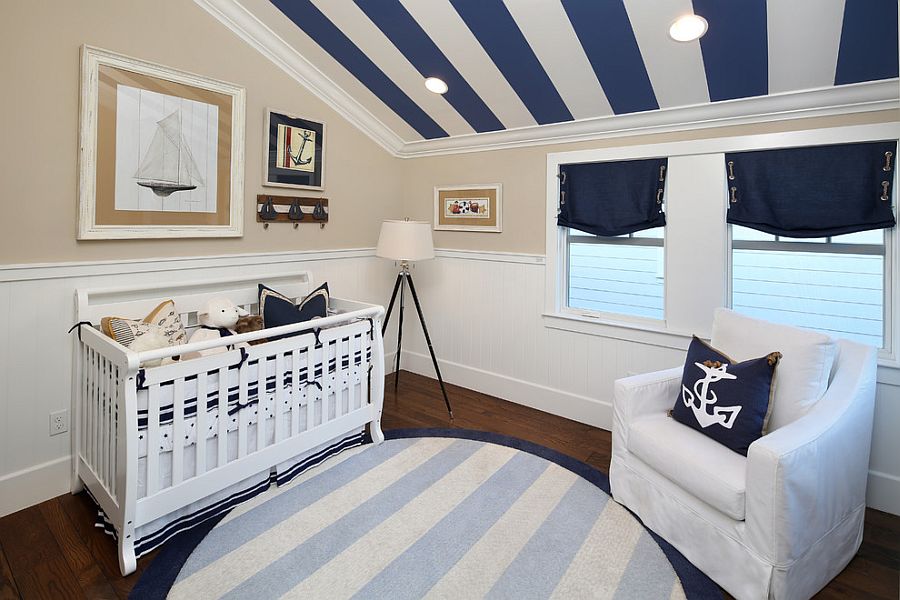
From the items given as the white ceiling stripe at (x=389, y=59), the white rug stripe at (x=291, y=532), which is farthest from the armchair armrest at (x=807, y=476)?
the white ceiling stripe at (x=389, y=59)

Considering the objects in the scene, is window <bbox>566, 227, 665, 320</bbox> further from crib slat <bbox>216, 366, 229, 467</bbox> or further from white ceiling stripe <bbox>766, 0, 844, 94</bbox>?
crib slat <bbox>216, 366, 229, 467</bbox>

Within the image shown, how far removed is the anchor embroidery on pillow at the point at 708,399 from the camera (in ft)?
6.35

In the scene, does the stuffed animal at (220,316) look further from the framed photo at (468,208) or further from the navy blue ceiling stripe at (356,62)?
the framed photo at (468,208)

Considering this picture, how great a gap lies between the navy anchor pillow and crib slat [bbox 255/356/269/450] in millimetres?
1829

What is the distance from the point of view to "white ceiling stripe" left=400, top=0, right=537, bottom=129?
2508 mm

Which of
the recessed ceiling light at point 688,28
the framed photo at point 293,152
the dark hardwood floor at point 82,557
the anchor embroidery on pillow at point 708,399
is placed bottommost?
the dark hardwood floor at point 82,557

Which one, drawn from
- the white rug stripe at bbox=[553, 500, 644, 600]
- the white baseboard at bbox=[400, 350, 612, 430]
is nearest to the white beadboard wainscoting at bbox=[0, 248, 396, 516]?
the white baseboard at bbox=[400, 350, 612, 430]

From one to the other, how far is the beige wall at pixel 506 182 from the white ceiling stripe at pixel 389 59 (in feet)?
0.92

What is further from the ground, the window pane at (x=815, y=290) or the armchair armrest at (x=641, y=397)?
the window pane at (x=815, y=290)

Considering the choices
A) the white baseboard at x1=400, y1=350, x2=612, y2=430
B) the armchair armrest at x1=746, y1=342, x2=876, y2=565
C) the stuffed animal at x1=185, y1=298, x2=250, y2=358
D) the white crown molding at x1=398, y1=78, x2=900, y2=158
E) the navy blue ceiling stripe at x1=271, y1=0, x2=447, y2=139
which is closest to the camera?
the armchair armrest at x1=746, y1=342, x2=876, y2=565

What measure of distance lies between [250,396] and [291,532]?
1.98 feet

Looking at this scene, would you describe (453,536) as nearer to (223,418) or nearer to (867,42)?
(223,418)

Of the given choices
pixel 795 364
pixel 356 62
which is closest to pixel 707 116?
pixel 795 364

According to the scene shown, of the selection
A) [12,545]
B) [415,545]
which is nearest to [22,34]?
[12,545]
